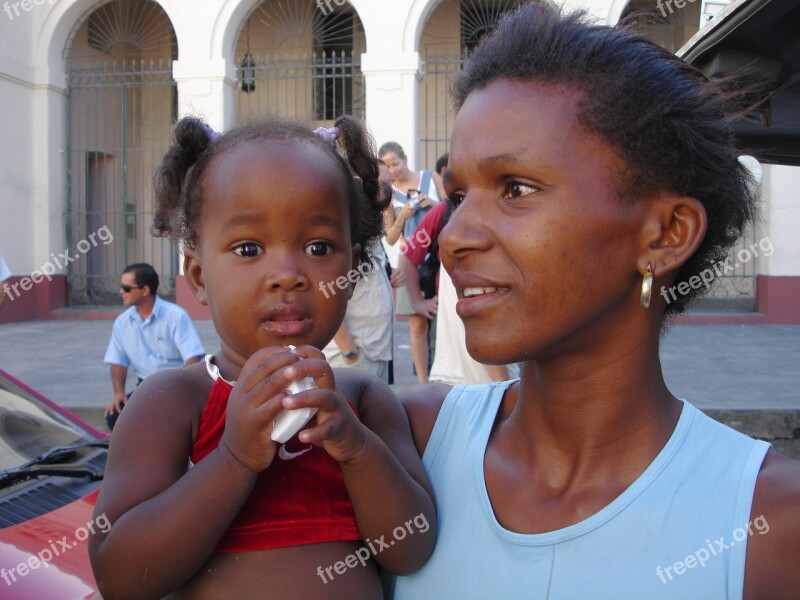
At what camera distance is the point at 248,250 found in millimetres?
1591

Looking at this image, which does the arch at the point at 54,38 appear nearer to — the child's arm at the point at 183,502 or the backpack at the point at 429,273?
the backpack at the point at 429,273

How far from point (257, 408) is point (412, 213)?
4.80 m

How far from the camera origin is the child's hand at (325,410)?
1.30 meters

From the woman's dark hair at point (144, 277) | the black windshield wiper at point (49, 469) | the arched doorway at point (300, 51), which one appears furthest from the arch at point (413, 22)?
the black windshield wiper at point (49, 469)

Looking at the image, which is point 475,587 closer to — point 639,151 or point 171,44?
point 639,151

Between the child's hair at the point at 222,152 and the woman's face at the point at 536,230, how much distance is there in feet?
1.54

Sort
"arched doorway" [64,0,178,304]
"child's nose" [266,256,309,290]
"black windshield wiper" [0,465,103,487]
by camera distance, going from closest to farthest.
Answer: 1. "child's nose" [266,256,309,290]
2. "black windshield wiper" [0,465,103,487]
3. "arched doorway" [64,0,178,304]

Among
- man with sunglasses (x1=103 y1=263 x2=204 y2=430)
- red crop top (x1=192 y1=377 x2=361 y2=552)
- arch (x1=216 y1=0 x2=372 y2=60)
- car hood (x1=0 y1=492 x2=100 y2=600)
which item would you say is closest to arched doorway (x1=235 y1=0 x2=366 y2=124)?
arch (x1=216 y1=0 x2=372 y2=60)

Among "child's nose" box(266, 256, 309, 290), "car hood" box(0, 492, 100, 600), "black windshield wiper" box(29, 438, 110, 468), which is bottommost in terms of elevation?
"car hood" box(0, 492, 100, 600)

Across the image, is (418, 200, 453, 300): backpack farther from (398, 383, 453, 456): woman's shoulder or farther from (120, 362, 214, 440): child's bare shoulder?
(120, 362, 214, 440): child's bare shoulder

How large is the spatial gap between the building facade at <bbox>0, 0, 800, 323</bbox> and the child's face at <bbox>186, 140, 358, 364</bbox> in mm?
9446

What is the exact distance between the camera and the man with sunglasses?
550cm

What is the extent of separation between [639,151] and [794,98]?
770 millimetres

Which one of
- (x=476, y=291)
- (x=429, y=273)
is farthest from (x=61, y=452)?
(x=429, y=273)
